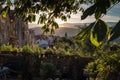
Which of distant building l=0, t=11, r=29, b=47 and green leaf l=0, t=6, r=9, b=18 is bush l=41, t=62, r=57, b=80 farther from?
green leaf l=0, t=6, r=9, b=18

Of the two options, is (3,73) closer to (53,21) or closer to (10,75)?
(10,75)

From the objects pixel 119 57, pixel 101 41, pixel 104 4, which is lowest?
pixel 119 57

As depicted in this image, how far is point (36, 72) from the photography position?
765 inches

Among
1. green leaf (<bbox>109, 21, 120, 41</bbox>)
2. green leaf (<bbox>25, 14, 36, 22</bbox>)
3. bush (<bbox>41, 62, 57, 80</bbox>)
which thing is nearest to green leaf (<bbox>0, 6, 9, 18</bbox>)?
green leaf (<bbox>25, 14, 36, 22</bbox>)

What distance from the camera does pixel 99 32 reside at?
4.50 ft

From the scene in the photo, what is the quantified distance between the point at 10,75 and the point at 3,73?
1.85 metres

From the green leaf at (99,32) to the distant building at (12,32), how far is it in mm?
29568

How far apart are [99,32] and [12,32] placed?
35.6 m

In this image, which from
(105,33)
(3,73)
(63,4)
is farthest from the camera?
(3,73)

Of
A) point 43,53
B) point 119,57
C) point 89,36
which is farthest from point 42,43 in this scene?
point 89,36

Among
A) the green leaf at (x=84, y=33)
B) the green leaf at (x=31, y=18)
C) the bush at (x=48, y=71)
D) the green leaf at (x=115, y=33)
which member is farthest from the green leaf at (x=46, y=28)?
the bush at (x=48, y=71)

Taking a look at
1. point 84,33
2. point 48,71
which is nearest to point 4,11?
point 84,33

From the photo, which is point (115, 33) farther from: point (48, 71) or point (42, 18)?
point (48, 71)

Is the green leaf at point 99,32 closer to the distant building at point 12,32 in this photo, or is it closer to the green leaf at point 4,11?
the green leaf at point 4,11
